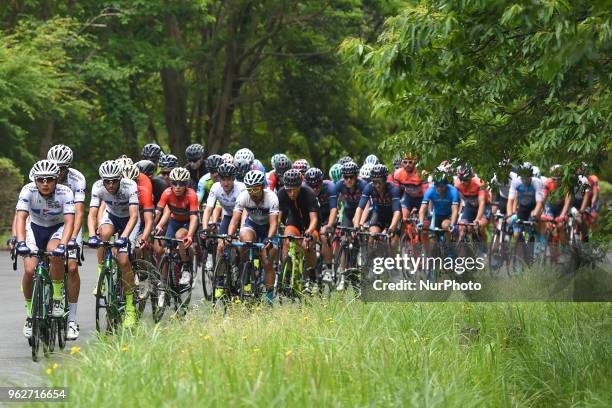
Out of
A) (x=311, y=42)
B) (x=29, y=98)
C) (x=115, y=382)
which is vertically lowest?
(x=115, y=382)

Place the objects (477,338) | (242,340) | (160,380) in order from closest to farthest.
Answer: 1. (160,380)
2. (242,340)
3. (477,338)

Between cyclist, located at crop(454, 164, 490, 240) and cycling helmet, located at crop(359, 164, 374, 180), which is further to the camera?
cyclist, located at crop(454, 164, 490, 240)

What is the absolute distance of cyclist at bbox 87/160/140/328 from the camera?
13.5 meters

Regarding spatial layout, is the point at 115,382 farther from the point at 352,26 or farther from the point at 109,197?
the point at 352,26

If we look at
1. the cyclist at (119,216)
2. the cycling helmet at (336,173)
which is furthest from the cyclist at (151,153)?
the cyclist at (119,216)

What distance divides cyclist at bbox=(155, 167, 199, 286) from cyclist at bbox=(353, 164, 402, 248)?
280 cm

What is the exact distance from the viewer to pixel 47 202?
1239cm

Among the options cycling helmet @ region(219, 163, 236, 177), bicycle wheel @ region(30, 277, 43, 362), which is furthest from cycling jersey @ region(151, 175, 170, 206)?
bicycle wheel @ region(30, 277, 43, 362)

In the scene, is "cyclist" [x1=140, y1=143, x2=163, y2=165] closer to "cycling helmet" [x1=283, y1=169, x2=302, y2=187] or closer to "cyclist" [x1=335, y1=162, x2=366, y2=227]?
"cyclist" [x1=335, y1=162, x2=366, y2=227]

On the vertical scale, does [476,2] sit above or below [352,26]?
below

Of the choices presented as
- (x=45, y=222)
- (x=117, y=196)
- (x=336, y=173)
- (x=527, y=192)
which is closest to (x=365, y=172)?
(x=336, y=173)

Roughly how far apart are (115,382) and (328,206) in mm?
11178

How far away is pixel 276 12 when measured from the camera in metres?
37.4

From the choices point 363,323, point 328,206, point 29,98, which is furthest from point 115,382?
point 29,98
